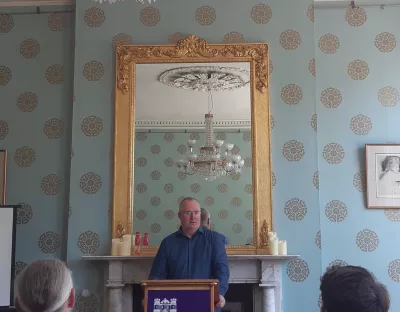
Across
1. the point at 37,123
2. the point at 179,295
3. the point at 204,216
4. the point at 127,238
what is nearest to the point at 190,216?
the point at 204,216

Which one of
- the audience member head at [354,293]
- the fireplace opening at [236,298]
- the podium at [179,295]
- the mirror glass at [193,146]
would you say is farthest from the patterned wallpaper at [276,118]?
the audience member head at [354,293]

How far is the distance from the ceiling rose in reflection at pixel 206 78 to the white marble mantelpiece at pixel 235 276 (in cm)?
145

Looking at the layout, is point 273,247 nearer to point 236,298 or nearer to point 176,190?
point 236,298

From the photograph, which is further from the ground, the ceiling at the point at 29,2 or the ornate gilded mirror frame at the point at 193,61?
the ceiling at the point at 29,2

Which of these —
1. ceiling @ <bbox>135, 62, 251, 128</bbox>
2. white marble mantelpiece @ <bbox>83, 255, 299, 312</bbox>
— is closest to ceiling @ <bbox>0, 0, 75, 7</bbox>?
ceiling @ <bbox>135, 62, 251, 128</bbox>

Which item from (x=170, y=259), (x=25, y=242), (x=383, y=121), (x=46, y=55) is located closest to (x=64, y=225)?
(x=25, y=242)

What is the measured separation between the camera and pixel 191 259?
3963 millimetres

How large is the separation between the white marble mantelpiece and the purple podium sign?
1098mm

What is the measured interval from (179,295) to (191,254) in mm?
745

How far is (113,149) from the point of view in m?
4.60

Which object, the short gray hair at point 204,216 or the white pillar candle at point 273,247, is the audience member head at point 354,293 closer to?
the white pillar candle at point 273,247

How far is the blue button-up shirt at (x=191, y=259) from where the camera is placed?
3926 mm

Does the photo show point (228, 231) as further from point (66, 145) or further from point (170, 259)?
point (66, 145)

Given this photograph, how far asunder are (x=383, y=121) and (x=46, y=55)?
3.05 metres
